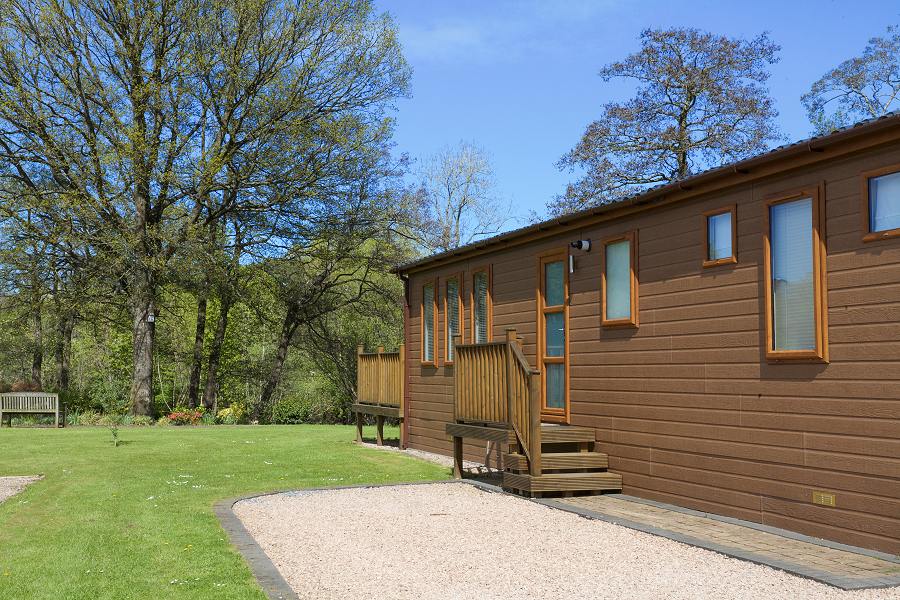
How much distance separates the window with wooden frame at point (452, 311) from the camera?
13.0 m

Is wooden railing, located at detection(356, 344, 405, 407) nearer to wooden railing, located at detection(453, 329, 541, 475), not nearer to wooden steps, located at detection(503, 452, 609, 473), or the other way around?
wooden railing, located at detection(453, 329, 541, 475)

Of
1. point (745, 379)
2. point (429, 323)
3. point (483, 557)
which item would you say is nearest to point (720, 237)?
point (745, 379)

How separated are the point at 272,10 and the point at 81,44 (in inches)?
202

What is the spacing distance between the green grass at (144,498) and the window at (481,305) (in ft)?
6.53

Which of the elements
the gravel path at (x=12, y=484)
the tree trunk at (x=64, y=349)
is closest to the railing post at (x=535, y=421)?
the gravel path at (x=12, y=484)

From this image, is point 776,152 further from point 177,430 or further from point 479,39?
point 479,39

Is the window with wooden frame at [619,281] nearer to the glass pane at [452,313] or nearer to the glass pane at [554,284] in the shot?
the glass pane at [554,284]

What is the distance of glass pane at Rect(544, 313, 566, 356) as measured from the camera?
10.4 metres

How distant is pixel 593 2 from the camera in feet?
59.4

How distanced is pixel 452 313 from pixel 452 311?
3cm

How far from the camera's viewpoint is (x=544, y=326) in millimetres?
10781

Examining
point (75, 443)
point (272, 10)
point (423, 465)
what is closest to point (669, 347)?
point (423, 465)

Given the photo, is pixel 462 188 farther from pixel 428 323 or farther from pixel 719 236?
pixel 719 236

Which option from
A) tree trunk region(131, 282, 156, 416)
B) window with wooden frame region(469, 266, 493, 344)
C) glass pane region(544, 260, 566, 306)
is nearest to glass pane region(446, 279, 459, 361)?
window with wooden frame region(469, 266, 493, 344)
